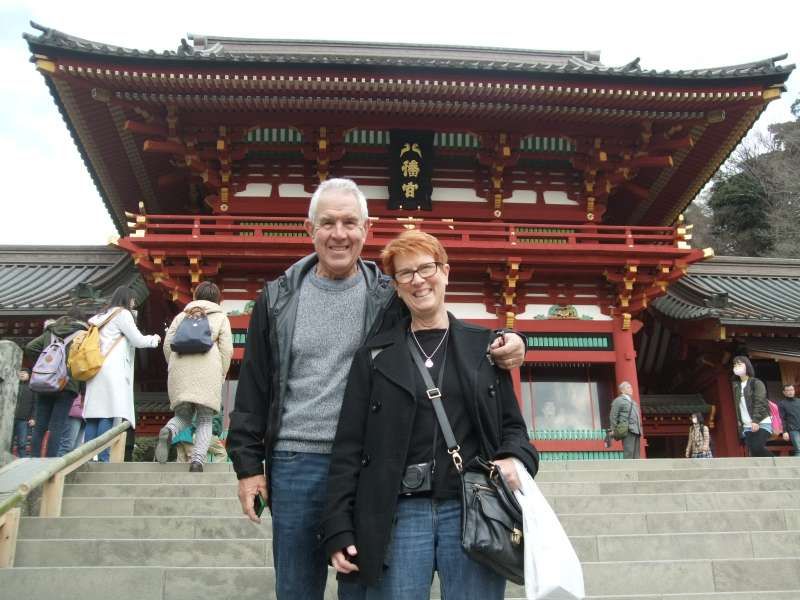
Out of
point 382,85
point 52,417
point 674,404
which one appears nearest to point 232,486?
point 52,417

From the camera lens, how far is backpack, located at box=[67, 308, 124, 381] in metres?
6.20

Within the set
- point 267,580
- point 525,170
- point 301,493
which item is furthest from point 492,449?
point 525,170

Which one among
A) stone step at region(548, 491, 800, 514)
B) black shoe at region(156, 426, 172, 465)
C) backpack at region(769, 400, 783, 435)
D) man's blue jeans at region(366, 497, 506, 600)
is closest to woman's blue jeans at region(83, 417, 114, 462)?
black shoe at region(156, 426, 172, 465)

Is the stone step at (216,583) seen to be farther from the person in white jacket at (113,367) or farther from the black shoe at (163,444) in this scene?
the person in white jacket at (113,367)

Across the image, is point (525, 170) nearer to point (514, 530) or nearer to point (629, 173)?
point (629, 173)

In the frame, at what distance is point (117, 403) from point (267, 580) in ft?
10.2

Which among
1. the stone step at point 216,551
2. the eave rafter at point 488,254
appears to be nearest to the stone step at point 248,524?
the stone step at point 216,551

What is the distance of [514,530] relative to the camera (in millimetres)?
2119

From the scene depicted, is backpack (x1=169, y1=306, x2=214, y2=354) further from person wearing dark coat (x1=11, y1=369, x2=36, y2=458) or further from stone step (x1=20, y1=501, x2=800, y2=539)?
person wearing dark coat (x1=11, y1=369, x2=36, y2=458)

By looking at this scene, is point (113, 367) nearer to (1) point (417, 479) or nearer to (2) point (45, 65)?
(1) point (417, 479)

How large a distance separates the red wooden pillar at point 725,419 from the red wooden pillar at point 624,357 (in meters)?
2.44

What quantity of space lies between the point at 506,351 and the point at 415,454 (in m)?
0.45

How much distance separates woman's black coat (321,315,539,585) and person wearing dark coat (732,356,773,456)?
7.46 m

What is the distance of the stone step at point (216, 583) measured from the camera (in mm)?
4055
